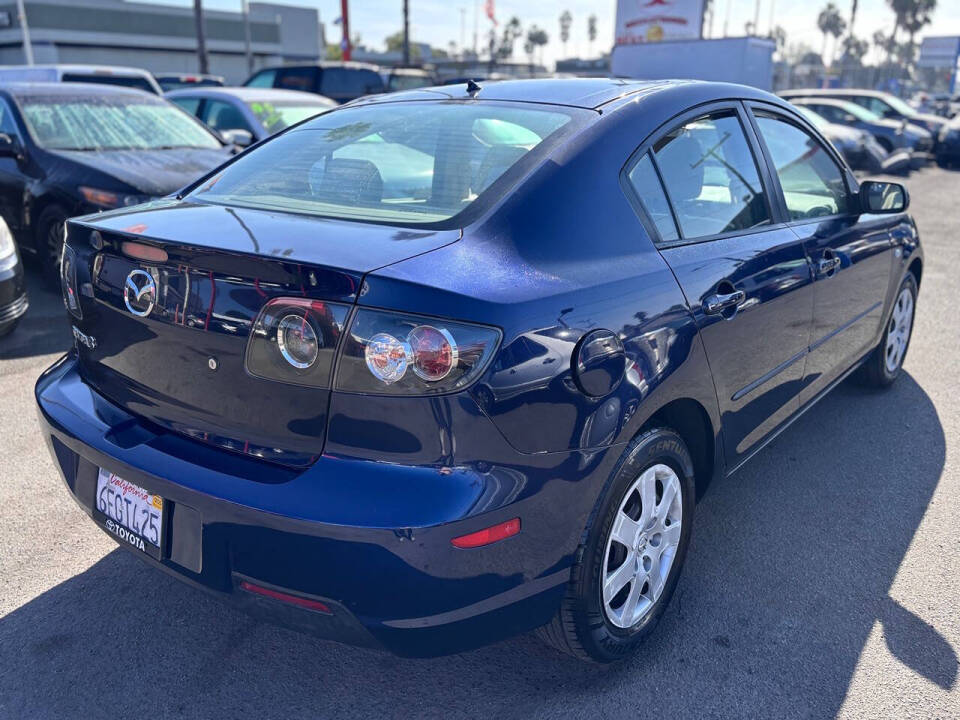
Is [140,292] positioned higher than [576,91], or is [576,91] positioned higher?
[576,91]

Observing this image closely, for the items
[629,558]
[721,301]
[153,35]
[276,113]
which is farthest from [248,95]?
[153,35]

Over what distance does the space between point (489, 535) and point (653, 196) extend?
49.2 inches

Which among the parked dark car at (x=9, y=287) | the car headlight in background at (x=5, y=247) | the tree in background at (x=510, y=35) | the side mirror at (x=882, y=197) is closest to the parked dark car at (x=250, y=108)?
the car headlight in background at (x=5, y=247)

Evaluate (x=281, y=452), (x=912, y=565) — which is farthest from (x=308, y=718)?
(x=912, y=565)

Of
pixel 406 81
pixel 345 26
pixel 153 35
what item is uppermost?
pixel 153 35

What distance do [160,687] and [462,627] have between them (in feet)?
3.28

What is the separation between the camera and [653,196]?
259cm

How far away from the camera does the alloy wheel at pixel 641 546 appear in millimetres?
2373

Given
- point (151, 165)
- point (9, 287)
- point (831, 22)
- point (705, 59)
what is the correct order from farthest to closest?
point (831, 22) < point (705, 59) < point (151, 165) < point (9, 287)

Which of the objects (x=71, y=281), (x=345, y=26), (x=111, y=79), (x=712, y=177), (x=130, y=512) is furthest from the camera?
(x=345, y=26)

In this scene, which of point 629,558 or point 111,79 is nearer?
point 629,558

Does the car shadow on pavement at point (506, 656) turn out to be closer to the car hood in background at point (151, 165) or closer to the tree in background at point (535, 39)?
the car hood in background at point (151, 165)

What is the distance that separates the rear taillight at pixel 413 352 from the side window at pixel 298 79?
45.5 feet

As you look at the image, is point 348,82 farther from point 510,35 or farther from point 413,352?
point 510,35
